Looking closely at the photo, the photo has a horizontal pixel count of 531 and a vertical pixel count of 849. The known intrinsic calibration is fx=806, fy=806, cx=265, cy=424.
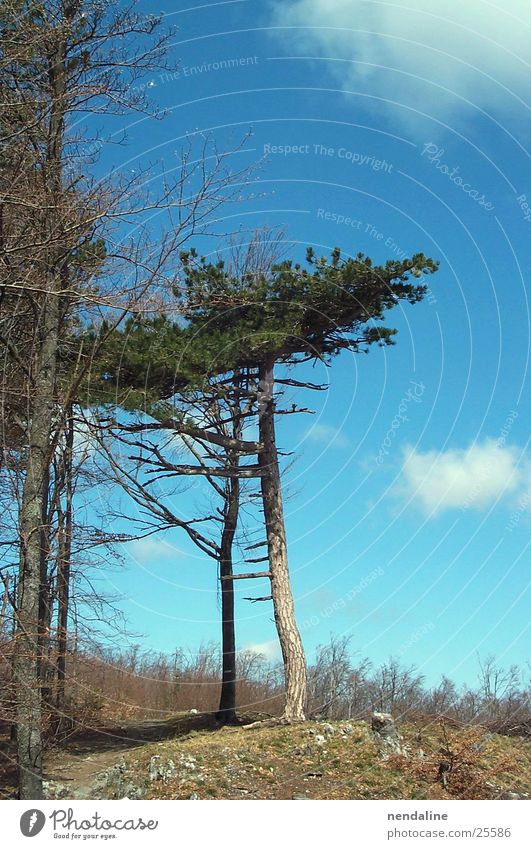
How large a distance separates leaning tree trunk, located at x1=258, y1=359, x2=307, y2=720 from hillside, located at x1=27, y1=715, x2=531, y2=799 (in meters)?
1.18

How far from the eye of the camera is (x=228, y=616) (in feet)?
67.5

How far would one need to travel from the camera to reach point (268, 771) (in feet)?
47.3

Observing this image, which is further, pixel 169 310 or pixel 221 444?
pixel 221 444

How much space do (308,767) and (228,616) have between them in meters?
6.19

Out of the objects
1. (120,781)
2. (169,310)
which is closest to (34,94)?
(169,310)

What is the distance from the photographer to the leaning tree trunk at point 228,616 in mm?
20297

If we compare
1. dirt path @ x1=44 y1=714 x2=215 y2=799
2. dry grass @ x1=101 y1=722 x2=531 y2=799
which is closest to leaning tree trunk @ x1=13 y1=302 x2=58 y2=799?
dry grass @ x1=101 y1=722 x2=531 y2=799

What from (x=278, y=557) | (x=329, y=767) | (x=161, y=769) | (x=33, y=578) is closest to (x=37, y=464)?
(x=33, y=578)

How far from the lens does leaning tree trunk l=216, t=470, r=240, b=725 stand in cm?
2030

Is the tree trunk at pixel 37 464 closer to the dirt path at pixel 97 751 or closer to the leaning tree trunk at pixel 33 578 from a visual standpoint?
the leaning tree trunk at pixel 33 578

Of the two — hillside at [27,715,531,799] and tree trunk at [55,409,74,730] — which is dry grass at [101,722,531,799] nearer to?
hillside at [27,715,531,799]

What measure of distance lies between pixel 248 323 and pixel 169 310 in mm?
7822

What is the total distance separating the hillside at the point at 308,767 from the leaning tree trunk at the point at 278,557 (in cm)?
118
